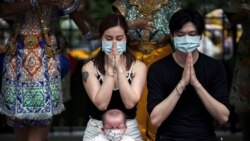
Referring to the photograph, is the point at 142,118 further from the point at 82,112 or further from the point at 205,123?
the point at 82,112

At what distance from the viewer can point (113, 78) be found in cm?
473

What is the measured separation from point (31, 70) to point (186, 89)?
1.30 meters

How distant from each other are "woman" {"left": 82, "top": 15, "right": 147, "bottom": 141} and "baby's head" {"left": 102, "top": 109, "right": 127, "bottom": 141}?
160 millimetres

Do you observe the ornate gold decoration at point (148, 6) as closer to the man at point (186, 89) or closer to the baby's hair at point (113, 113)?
the man at point (186, 89)

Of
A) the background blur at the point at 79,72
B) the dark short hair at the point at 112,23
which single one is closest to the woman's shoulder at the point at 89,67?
the dark short hair at the point at 112,23

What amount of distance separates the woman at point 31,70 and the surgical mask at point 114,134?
911 millimetres

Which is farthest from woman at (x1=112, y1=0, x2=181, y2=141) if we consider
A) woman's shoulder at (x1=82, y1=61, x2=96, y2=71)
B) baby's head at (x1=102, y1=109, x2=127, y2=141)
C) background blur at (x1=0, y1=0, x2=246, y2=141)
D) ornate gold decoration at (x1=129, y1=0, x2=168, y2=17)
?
background blur at (x1=0, y1=0, x2=246, y2=141)

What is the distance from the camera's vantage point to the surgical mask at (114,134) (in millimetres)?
4520

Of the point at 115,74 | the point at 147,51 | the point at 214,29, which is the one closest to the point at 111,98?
the point at 115,74

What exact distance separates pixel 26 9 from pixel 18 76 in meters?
0.52

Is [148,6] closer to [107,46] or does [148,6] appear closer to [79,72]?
[107,46]

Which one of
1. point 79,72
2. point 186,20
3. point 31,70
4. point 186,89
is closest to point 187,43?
point 186,20

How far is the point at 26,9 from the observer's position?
5301 mm

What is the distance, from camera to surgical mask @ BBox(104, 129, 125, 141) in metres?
4.52
